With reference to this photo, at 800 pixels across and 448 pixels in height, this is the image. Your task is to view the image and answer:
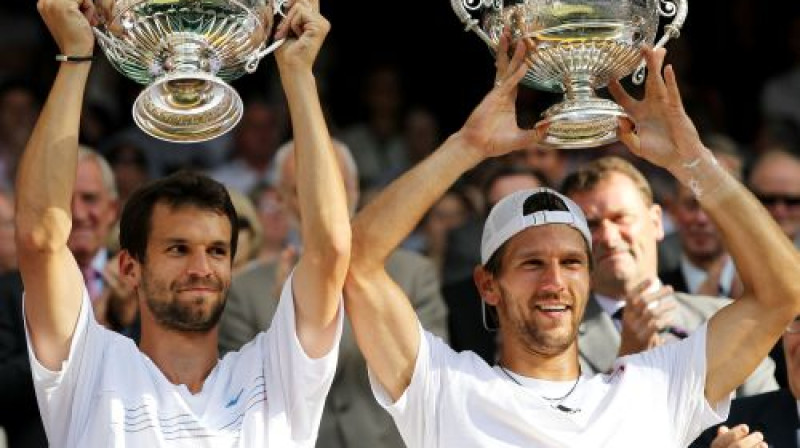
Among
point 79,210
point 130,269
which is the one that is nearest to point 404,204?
point 130,269

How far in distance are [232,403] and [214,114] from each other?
2.96 ft

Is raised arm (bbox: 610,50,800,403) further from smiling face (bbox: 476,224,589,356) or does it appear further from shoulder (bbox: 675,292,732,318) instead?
shoulder (bbox: 675,292,732,318)

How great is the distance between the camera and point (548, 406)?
239 inches

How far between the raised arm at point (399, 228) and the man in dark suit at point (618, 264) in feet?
4.04

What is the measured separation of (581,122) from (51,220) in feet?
5.51

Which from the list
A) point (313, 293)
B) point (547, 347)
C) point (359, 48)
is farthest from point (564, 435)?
point (359, 48)

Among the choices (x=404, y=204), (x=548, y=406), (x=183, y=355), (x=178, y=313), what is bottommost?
(x=548, y=406)

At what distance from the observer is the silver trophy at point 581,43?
6.04 m

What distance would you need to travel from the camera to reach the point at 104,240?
828 cm

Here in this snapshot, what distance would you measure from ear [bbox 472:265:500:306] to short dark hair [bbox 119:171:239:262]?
0.86 meters

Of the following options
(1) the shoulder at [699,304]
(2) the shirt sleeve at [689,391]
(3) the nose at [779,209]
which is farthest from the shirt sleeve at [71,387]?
(3) the nose at [779,209]

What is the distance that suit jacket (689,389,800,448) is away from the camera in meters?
6.81

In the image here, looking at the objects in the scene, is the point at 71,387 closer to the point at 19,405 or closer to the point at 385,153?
the point at 19,405

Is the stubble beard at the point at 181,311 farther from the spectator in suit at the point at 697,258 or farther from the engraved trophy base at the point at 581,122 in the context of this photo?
the spectator in suit at the point at 697,258
